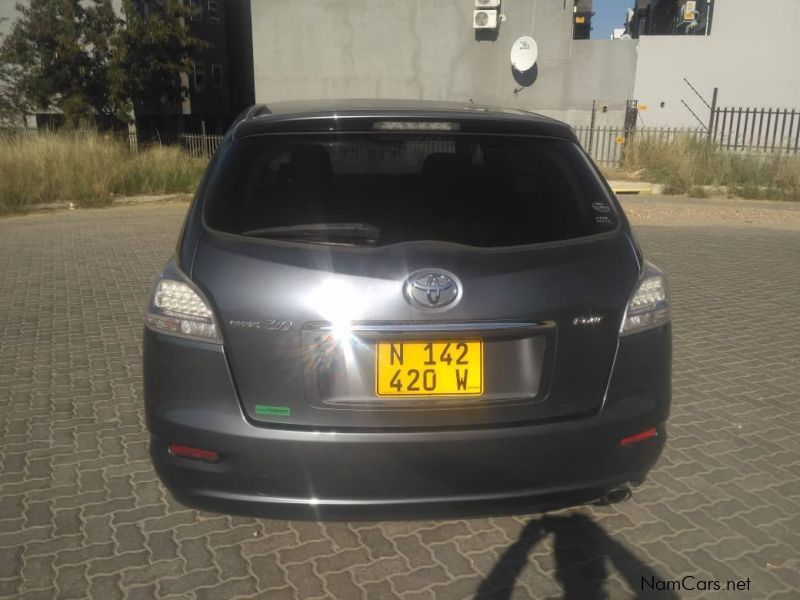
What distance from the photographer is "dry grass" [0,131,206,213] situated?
43.5 ft

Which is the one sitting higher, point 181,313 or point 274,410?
point 181,313

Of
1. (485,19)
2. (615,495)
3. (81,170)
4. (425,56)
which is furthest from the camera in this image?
(425,56)

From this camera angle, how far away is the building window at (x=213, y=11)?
41.0m

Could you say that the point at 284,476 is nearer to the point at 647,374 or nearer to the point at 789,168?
the point at 647,374

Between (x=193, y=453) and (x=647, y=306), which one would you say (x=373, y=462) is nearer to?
(x=193, y=453)

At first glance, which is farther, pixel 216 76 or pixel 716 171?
pixel 216 76

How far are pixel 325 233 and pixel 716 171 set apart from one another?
16.1 metres

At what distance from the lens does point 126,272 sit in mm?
8156

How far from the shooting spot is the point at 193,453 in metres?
2.44

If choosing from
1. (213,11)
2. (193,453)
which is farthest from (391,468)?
(213,11)

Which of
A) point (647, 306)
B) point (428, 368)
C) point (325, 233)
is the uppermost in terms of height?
point (325, 233)

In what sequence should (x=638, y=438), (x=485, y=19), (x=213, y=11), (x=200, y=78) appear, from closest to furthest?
(x=638, y=438), (x=485, y=19), (x=200, y=78), (x=213, y=11)

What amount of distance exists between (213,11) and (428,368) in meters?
43.5

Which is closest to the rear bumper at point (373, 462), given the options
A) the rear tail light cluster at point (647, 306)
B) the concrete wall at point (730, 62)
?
the rear tail light cluster at point (647, 306)
